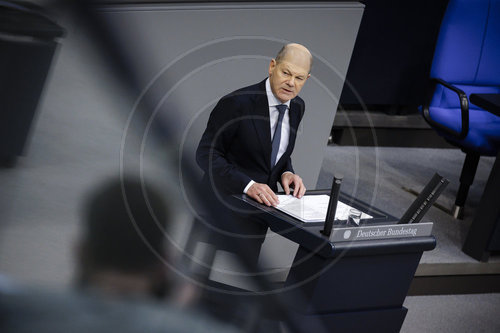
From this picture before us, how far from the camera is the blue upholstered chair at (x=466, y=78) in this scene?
192cm


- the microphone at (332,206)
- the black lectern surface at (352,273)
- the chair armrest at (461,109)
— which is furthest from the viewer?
the chair armrest at (461,109)

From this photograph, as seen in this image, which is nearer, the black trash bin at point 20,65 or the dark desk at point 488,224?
the black trash bin at point 20,65

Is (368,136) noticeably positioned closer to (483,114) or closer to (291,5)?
(483,114)

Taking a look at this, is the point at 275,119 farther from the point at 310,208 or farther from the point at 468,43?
the point at 468,43

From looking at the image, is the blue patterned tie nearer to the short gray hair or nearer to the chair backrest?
the short gray hair

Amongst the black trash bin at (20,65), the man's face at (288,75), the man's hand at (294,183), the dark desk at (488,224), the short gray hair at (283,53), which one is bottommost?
the dark desk at (488,224)

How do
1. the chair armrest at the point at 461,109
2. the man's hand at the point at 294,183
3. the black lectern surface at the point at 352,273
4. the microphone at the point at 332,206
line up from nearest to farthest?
the microphone at the point at 332,206 → the black lectern surface at the point at 352,273 → the man's hand at the point at 294,183 → the chair armrest at the point at 461,109

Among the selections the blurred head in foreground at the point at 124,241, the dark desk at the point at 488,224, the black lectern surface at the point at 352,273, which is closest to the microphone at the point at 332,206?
the black lectern surface at the point at 352,273

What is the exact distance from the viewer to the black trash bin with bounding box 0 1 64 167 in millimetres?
195

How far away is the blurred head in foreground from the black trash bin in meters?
0.04

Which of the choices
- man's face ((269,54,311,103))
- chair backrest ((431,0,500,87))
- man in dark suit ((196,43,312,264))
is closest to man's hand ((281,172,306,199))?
man in dark suit ((196,43,312,264))

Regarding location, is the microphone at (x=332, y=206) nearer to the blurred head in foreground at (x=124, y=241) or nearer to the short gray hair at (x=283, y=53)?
the short gray hair at (x=283, y=53)

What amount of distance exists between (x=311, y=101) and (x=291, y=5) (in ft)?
2.69

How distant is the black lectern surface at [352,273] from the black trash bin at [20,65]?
65 centimetres
